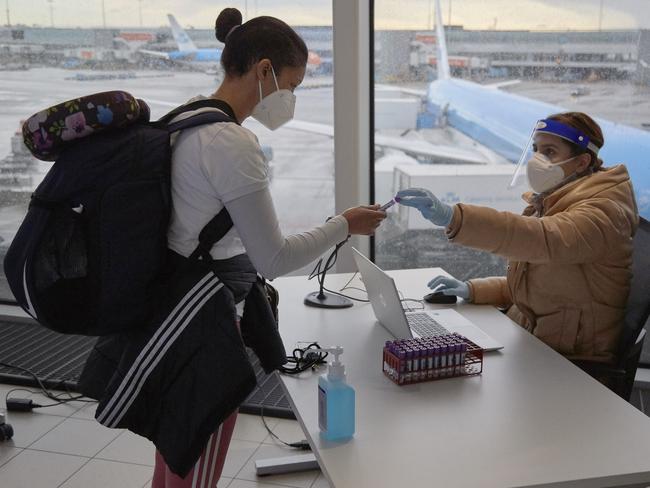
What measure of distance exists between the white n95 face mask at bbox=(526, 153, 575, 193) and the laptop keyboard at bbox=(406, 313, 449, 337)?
0.52 meters

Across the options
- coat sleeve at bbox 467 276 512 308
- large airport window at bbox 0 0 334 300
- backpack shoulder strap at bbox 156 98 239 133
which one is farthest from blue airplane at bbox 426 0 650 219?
backpack shoulder strap at bbox 156 98 239 133

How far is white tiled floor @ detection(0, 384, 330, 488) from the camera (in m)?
2.48

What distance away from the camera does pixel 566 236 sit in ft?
6.15

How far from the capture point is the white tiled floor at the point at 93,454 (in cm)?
248

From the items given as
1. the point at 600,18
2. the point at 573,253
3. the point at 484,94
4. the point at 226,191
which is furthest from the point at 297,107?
the point at 226,191

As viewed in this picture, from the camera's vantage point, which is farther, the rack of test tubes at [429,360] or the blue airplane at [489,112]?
the blue airplane at [489,112]

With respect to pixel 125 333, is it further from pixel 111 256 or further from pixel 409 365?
pixel 409 365

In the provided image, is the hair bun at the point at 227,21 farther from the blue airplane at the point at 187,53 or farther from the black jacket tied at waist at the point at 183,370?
the blue airplane at the point at 187,53

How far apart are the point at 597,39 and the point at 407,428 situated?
2328mm

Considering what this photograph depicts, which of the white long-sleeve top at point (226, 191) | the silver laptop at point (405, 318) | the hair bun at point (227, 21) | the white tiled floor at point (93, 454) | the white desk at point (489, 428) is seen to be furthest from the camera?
the white tiled floor at point (93, 454)

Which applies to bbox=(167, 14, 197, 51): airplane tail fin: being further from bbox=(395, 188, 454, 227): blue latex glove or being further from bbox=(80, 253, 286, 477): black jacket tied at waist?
bbox=(80, 253, 286, 477): black jacket tied at waist

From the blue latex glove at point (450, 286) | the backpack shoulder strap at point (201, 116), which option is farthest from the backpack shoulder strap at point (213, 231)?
the blue latex glove at point (450, 286)

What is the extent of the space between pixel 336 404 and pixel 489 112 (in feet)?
7.63

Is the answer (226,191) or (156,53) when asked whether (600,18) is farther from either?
(226,191)
